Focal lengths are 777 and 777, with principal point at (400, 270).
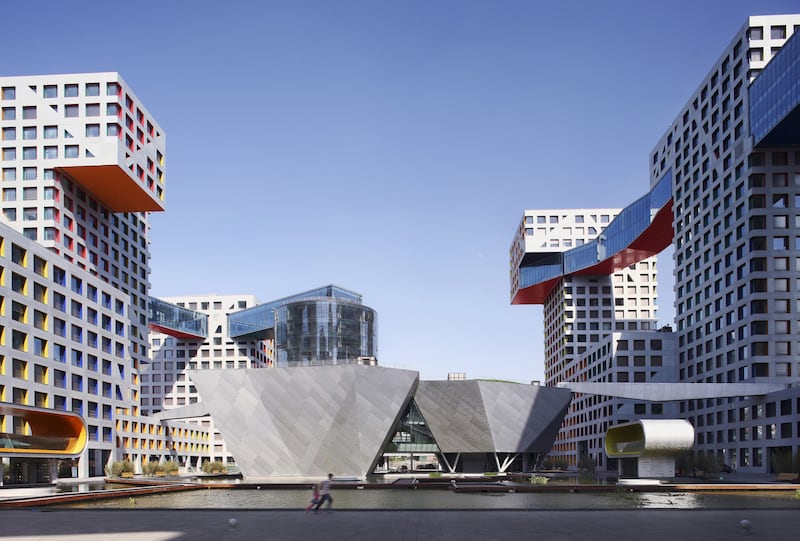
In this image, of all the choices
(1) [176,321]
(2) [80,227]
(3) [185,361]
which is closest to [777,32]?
(2) [80,227]

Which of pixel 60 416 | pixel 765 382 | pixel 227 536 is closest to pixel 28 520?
pixel 227 536

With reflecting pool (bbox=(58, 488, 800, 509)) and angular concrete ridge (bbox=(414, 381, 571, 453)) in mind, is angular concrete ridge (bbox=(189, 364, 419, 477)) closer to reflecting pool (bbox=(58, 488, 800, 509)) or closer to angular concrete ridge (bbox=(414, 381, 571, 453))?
angular concrete ridge (bbox=(414, 381, 571, 453))

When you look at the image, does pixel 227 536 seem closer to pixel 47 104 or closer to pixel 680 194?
pixel 47 104

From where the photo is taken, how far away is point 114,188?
89.6 m

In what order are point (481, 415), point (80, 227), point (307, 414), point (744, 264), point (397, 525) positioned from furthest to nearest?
1. point (80, 227)
2. point (744, 264)
3. point (481, 415)
4. point (307, 414)
5. point (397, 525)

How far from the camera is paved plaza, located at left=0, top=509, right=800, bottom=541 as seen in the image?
19.8 meters

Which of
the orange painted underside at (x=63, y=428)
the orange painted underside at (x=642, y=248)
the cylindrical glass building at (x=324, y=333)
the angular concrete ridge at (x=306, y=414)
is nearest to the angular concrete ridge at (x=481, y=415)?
the angular concrete ridge at (x=306, y=414)

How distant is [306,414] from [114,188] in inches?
1825

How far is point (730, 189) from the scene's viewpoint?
7944 cm

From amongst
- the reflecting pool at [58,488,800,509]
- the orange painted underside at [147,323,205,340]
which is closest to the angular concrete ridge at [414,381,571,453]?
the reflecting pool at [58,488,800,509]

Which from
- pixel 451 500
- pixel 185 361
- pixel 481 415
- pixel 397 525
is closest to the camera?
pixel 397 525

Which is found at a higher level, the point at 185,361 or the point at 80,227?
the point at 80,227

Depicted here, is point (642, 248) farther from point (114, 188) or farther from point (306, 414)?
point (114, 188)

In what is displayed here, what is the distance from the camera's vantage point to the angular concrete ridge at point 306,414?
56438 millimetres
